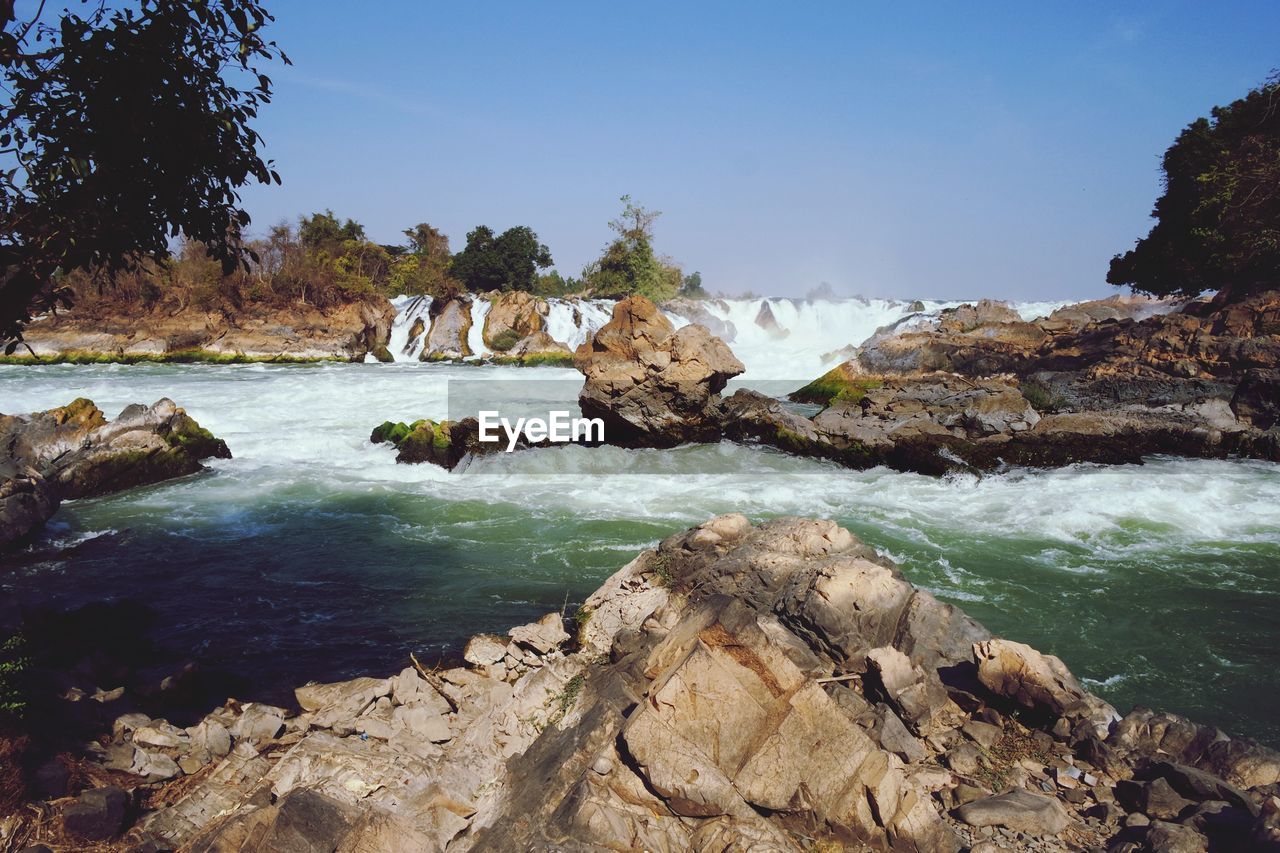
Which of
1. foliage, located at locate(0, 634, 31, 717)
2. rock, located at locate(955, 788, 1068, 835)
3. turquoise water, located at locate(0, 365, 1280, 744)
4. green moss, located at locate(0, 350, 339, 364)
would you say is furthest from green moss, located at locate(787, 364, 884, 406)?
green moss, located at locate(0, 350, 339, 364)

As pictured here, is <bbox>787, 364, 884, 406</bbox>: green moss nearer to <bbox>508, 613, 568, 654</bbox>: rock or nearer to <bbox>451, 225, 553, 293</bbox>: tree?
<bbox>508, 613, 568, 654</bbox>: rock

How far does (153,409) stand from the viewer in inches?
571

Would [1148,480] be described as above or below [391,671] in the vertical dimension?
above

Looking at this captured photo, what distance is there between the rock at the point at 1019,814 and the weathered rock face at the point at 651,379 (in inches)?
484

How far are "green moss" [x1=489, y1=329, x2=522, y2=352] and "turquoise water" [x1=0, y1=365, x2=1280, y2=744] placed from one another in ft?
79.4

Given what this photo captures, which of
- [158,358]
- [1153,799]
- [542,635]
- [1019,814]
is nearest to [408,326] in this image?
[158,358]

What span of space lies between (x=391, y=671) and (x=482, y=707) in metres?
1.96

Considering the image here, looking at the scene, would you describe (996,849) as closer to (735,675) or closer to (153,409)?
(735,675)

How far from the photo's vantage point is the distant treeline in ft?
131

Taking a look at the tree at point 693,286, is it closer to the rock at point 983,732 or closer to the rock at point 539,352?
the rock at point 539,352

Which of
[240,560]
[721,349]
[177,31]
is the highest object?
[177,31]

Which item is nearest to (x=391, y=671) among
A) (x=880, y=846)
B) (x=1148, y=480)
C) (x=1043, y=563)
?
(x=880, y=846)

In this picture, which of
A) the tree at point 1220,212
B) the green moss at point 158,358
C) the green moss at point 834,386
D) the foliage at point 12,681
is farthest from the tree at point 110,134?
the green moss at point 158,358

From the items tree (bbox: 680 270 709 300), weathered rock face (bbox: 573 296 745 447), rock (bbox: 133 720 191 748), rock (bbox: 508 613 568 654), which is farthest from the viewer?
tree (bbox: 680 270 709 300)
